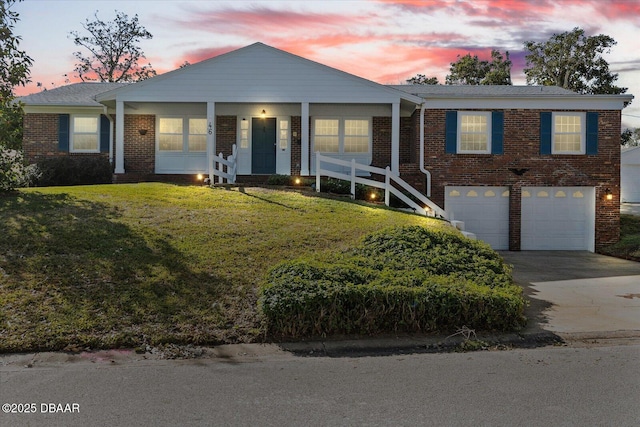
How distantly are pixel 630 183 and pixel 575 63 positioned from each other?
29.1 feet

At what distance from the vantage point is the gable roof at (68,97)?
20.6 meters

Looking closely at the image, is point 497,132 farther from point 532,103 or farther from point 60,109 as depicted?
point 60,109

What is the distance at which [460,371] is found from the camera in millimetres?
5691

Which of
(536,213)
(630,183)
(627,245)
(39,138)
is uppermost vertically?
(39,138)

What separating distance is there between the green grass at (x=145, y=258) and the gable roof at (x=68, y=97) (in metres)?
8.16

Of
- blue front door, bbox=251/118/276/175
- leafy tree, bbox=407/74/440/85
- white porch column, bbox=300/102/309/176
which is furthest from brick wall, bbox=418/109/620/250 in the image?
leafy tree, bbox=407/74/440/85

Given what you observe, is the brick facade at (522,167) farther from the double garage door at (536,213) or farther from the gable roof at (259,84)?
the gable roof at (259,84)

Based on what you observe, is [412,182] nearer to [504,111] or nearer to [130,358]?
[504,111]

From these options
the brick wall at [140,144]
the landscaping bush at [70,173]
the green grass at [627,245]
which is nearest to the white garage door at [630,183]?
the green grass at [627,245]

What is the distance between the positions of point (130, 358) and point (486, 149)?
631 inches

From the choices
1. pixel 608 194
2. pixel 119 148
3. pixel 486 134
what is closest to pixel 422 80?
pixel 486 134

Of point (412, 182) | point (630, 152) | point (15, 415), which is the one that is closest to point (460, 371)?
point (15, 415)

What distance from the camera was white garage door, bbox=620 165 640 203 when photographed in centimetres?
3512

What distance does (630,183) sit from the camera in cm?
3547
